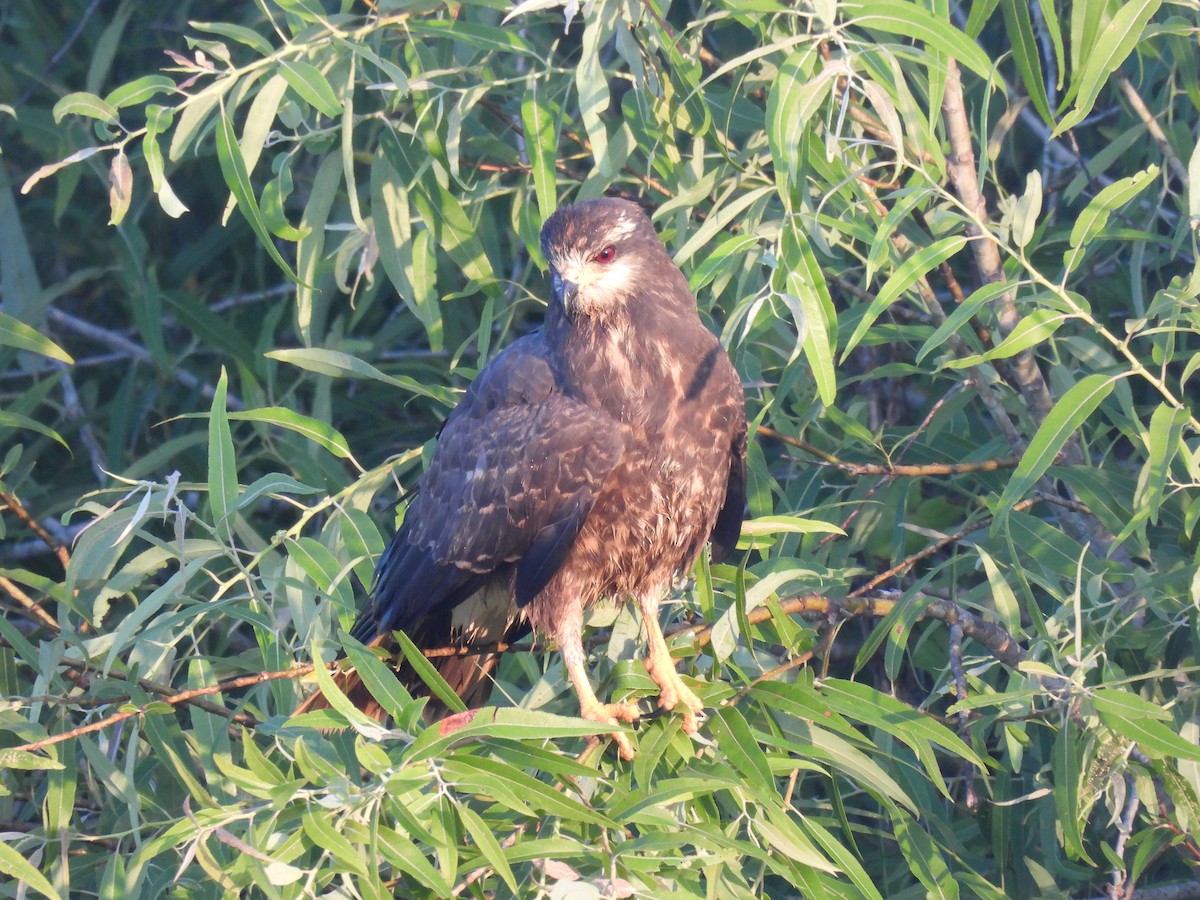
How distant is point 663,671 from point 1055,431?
3.77ft

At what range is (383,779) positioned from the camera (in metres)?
2.38

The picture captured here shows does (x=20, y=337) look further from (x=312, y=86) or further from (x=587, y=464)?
(x=587, y=464)

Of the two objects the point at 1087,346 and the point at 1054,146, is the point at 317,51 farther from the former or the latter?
the point at 1054,146

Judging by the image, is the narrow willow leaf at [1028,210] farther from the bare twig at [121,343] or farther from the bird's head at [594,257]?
the bare twig at [121,343]

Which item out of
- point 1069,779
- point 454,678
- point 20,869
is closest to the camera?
point 20,869

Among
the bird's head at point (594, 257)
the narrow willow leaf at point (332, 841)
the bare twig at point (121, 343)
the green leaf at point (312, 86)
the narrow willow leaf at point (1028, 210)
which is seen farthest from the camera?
the bare twig at point (121, 343)

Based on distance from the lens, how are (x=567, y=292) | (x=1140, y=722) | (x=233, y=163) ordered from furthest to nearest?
(x=567, y=292) < (x=233, y=163) < (x=1140, y=722)

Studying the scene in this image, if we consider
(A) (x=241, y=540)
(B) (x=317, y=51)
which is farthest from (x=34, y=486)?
(B) (x=317, y=51)

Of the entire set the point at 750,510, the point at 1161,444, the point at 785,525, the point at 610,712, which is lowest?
the point at 610,712

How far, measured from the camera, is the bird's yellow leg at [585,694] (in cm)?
321

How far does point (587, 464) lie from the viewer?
3.43m

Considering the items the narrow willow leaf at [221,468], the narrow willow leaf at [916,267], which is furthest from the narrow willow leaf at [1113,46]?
the narrow willow leaf at [221,468]

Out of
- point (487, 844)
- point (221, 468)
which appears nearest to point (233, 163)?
point (221, 468)

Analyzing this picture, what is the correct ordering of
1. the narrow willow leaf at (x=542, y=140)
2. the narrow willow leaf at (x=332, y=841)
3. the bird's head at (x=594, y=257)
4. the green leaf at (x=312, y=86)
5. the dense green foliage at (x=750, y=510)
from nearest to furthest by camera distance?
the narrow willow leaf at (x=332, y=841) < the dense green foliage at (x=750, y=510) < the green leaf at (x=312, y=86) < the bird's head at (x=594, y=257) < the narrow willow leaf at (x=542, y=140)
